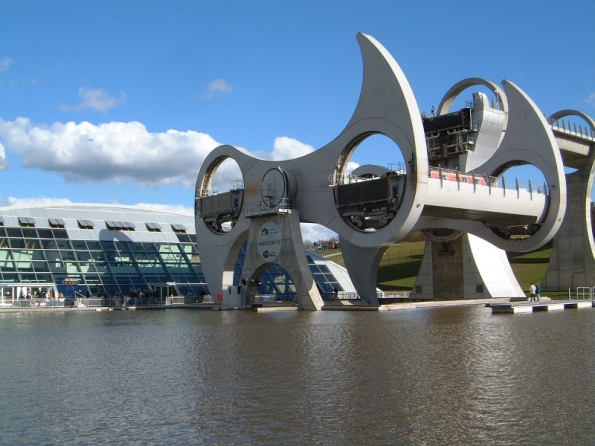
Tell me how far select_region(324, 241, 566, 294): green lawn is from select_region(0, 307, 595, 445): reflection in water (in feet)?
172

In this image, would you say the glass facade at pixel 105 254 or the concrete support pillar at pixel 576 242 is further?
the concrete support pillar at pixel 576 242

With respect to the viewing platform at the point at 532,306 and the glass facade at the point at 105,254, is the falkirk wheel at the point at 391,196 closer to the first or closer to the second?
the viewing platform at the point at 532,306

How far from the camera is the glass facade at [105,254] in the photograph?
174 feet

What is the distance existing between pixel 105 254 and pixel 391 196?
90.9 ft

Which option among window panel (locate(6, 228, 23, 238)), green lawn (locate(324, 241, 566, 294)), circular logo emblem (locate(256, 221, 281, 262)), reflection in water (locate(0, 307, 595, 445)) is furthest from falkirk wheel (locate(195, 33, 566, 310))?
green lawn (locate(324, 241, 566, 294))

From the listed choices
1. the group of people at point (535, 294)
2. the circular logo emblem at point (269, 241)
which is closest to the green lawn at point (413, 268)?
the group of people at point (535, 294)

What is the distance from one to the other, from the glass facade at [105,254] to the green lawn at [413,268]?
22.5m

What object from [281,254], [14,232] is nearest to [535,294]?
[281,254]

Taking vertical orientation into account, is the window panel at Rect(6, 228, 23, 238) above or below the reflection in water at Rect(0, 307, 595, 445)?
above

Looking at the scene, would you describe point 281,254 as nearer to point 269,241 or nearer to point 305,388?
point 269,241

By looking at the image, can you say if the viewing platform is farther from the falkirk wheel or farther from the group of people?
the falkirk wheel

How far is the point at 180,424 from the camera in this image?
11727 millimetres

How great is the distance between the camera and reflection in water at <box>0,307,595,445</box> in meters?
11.0

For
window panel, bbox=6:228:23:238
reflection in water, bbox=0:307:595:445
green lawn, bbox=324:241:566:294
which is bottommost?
reflection in water, bbox=0:307:595:445
